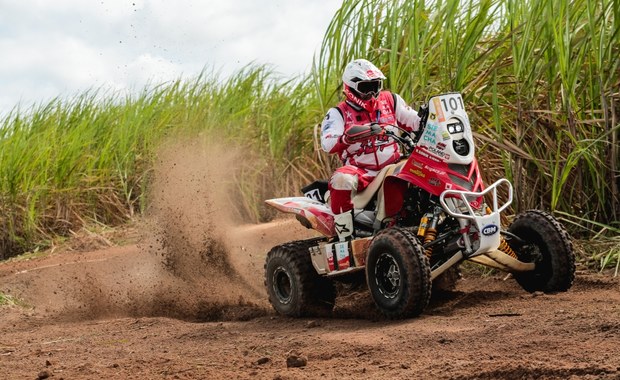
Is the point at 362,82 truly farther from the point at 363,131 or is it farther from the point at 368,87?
the point at 363,131

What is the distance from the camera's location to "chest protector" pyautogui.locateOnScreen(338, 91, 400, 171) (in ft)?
23.3

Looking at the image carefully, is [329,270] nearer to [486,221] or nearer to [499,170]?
[486,221]

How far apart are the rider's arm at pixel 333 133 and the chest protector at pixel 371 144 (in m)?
0.05

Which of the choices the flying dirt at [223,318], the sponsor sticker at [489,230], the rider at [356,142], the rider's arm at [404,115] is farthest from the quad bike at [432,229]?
the rider's arm at [404,115]

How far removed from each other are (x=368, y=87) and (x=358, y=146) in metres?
0.42

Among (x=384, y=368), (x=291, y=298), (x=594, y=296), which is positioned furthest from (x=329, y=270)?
(x=384, y=368)

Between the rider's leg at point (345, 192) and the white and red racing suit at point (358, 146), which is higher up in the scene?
the white and red racing suit at point (358, 146)

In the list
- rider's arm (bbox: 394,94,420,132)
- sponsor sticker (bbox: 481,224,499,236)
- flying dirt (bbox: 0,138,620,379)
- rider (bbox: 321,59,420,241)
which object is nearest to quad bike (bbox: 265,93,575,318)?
sponsor sticker (bbox: 481,224,499,236)

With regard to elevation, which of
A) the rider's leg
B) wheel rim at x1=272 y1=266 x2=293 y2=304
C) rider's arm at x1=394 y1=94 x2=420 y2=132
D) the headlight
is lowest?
wheel rim at x1=272 y1=266 x2=293 y2=304

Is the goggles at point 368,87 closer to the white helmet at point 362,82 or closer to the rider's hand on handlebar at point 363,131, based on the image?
the white helmet at point 362,82

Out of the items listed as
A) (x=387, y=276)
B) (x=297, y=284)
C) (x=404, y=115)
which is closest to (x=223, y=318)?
(x=297, y=284)

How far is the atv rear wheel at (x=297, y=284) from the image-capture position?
7203 millimetres

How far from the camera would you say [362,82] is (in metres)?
7.11

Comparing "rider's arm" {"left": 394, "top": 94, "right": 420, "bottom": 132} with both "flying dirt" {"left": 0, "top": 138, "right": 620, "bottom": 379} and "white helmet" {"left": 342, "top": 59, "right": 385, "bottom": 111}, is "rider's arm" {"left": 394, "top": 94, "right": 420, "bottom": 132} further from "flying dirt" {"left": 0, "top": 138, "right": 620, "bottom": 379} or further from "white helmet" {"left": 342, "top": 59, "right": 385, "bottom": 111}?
"flying dirt" {"left": 0, "top": 138, "right": 620, "bottom": 379}
